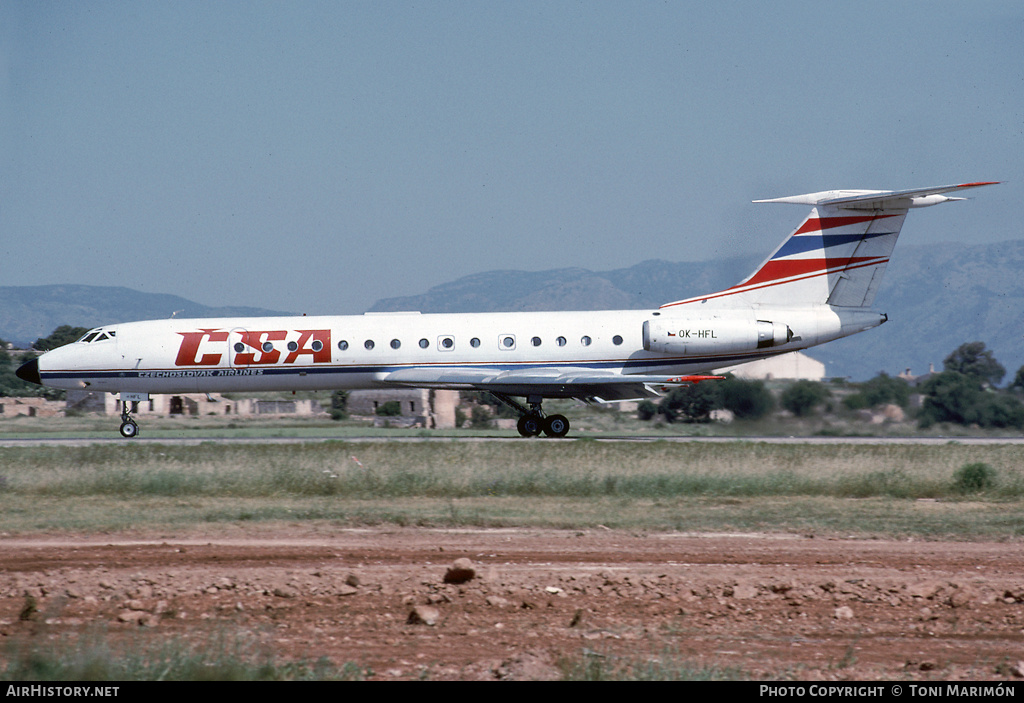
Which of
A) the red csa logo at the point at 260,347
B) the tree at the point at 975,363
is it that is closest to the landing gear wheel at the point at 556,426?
the red csa logo at the point at 260,347

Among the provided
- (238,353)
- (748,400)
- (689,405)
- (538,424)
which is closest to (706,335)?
(748,400)

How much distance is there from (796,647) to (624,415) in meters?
32.1

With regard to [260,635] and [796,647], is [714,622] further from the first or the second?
[260,635]

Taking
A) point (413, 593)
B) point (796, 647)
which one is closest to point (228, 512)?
point (413, 593)

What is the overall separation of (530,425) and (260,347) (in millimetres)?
7355

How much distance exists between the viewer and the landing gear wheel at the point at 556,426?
27906 mm

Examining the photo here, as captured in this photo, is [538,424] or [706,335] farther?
[538,424]

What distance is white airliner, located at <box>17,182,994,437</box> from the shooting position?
2705cm

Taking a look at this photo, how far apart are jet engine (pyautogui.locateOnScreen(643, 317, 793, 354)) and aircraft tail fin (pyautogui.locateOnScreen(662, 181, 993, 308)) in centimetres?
122

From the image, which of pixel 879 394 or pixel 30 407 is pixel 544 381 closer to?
pixel 879 394

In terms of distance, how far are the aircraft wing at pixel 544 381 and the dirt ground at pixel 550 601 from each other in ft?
45.8

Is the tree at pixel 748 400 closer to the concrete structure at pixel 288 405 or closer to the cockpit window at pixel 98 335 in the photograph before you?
the concrete structure at pixel 288 405

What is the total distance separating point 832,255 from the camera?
27672mm
